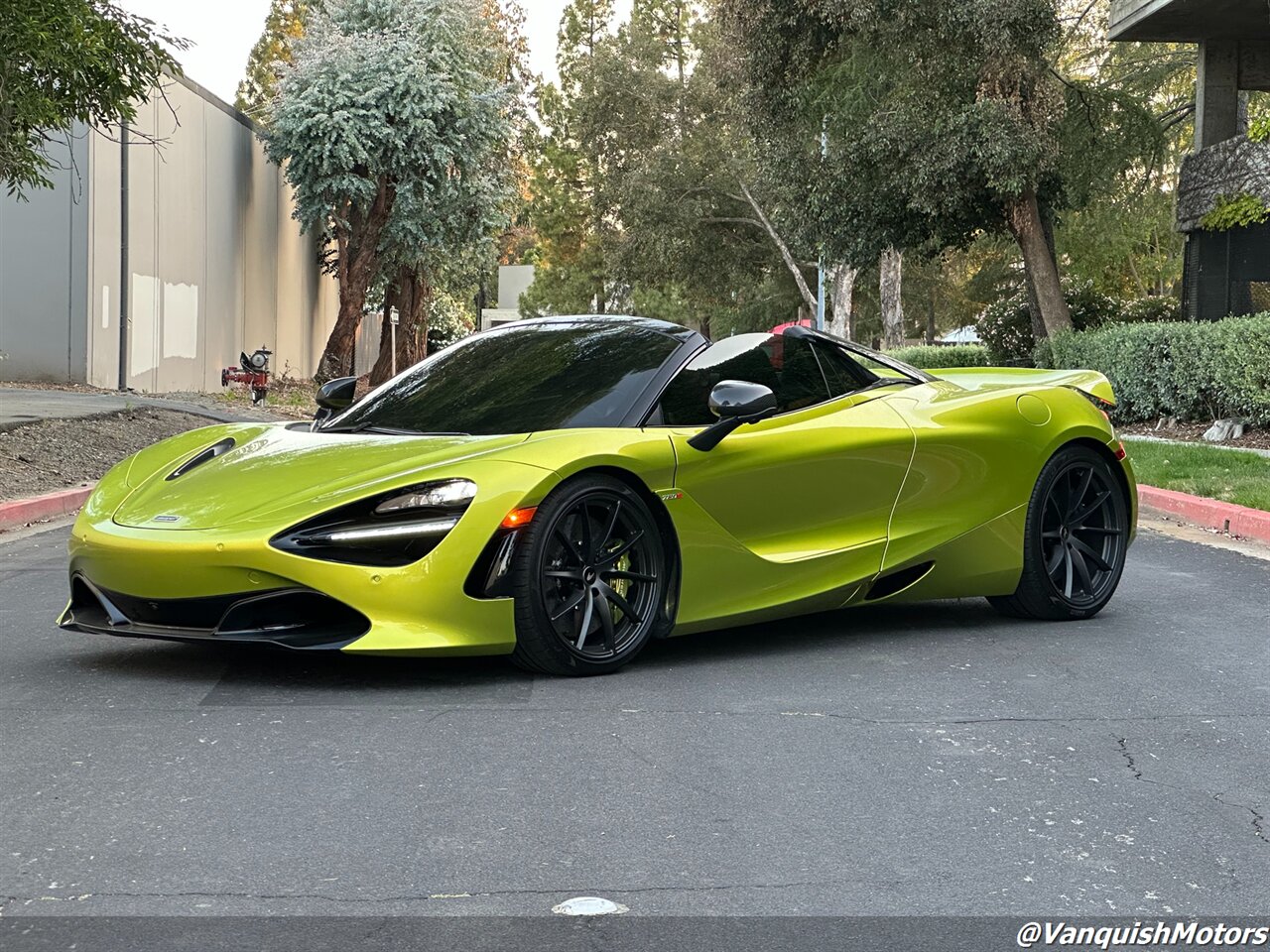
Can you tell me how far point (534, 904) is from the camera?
11.2ft

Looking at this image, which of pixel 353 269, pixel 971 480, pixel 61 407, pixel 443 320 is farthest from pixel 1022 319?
pixel 443 320

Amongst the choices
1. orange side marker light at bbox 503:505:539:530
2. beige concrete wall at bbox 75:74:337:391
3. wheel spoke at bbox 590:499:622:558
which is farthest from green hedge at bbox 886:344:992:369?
orange side marker light at bbox 503:505:539:530

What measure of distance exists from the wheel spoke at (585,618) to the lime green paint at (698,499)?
0.29 meters

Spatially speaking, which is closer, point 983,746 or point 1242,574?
point 983,746

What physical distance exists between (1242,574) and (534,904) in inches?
260

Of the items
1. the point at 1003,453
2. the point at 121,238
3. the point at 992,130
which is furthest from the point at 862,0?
the point at 1003,453

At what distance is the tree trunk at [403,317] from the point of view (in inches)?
1533

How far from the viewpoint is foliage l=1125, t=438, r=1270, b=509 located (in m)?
12.3

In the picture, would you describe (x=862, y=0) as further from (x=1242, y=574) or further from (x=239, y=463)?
(x=239, y=463)

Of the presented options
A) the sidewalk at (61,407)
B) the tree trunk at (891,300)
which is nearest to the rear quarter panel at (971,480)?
the sidewalk at (61,407)

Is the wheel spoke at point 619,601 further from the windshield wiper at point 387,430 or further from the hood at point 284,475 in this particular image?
the windshield wiper at point 387,430

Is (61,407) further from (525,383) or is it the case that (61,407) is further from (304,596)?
(304,596)

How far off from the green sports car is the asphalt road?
→ 268mm

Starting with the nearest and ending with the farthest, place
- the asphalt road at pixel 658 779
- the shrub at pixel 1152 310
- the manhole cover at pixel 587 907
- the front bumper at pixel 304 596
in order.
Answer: the manhole cover at pixel 587 907 → the asphalt road at pixel 658 779 → the front bumper at pixel 304 596 → the shrub at pixel 1152 310
